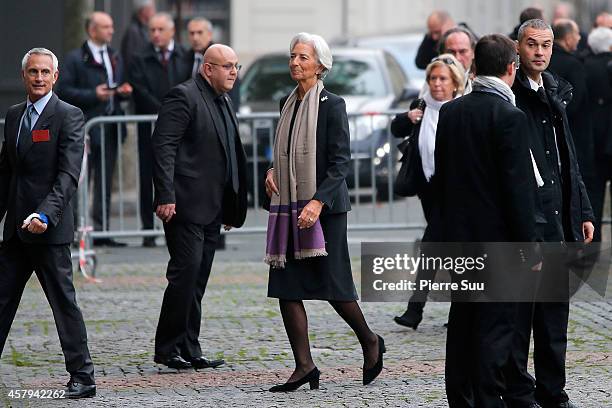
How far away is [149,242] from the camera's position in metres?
14.8

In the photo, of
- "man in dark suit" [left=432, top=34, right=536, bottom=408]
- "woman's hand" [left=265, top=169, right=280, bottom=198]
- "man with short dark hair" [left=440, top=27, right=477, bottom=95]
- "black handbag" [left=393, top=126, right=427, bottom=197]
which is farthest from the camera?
"man with short dark hair" [left=440, top=27, right=477, bottom=95]

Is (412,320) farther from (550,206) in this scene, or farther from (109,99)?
(109,99)

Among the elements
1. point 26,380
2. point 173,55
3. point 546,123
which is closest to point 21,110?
point 26,380

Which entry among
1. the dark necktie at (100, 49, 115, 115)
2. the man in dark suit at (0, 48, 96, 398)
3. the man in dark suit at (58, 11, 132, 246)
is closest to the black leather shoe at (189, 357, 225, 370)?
the man in dark suit at (0, 48, 96, 398)

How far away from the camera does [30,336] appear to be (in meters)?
10.1

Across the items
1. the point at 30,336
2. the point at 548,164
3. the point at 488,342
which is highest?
the point at 548,164

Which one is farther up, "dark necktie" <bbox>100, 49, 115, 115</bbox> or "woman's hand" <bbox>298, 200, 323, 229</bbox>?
"dark necktie" <bbox>100, 49, 115, 115</bbox>

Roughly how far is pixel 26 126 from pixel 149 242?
669 centimetres

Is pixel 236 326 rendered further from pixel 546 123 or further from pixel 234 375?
pixel 546 123

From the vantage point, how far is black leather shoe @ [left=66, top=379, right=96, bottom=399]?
8.07 metres

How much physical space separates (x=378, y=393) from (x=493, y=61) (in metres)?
1.99

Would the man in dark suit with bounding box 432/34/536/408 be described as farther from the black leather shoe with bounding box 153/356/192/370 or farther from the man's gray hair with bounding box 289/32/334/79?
the black leather shoe with bounding box 153/356/192/370

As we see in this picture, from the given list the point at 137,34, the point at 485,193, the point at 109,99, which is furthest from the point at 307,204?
the point at 137,34

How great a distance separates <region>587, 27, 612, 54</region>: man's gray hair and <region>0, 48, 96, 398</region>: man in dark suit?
6.16 m
